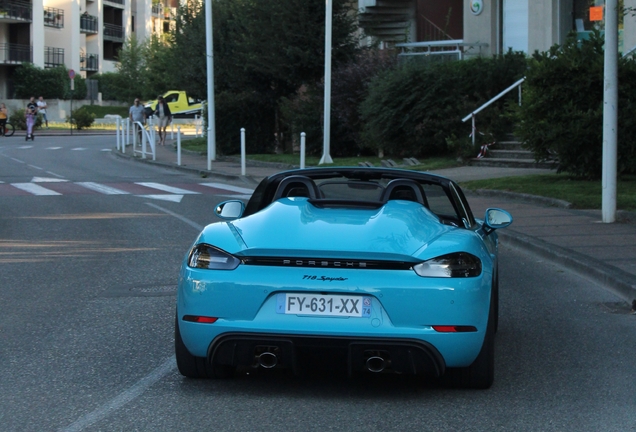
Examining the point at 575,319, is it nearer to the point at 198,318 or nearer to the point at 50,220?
the point at 198,318

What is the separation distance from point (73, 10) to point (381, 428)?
7634cm

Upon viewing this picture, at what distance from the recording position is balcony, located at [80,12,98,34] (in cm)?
8031

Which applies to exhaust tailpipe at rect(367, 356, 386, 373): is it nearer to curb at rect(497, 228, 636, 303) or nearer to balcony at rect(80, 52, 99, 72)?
curb at rect(497, 228, 636, 303)

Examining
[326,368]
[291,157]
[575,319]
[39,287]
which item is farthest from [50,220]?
[291,157]

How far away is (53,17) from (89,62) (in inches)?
315

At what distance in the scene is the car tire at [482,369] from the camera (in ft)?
17.7

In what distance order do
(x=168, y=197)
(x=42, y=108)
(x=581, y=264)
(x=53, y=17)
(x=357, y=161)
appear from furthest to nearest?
(x=53, y=17)
(x=42, y=108)
(x=357, y=161)
(x=168, y=197)
(x=581, y=264)

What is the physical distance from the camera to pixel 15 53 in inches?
2776

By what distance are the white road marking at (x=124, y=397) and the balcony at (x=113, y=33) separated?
8465 cm

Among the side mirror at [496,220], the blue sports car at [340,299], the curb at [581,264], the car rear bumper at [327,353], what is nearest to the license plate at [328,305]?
the blue sports car at [340,299]

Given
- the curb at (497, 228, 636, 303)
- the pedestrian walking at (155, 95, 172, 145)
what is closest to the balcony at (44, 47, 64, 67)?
the pedestrian walking at (155, 95, 172, 145)

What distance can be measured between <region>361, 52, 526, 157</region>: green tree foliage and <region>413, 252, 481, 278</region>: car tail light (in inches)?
751

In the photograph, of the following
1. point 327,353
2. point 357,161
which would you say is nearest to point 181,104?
point 357,161

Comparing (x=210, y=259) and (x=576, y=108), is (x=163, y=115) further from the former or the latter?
(x=210, y=259)
